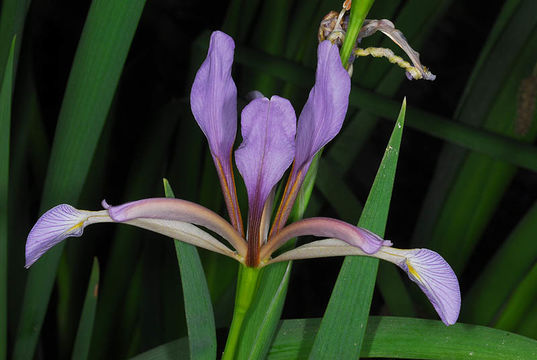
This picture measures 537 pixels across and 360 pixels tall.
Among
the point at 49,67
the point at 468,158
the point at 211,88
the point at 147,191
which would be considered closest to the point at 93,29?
the point at 211,88

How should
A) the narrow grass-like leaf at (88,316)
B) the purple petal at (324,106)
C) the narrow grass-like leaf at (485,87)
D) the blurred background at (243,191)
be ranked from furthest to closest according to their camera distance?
the narrow grass-like leaf at (485,87), the blurred background at (243,191), the narrow grass-like leaf at (88,316), the purple petal at (324,106)

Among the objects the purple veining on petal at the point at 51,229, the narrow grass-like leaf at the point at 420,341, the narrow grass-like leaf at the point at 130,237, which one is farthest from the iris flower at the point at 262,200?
the narrow grass-like leaf at the point at 130,237

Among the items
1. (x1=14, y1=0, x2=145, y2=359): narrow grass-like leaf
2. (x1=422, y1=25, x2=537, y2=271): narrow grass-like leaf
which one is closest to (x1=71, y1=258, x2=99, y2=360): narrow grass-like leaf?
(x1=14, y1=0, x2=145, y2=359): narrow grass-like leaf

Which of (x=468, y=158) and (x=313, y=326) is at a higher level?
(x=468, y=158)

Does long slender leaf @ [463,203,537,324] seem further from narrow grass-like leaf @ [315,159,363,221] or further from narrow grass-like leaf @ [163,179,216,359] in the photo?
narrow grass-like leaf @ [163,179,216,359]

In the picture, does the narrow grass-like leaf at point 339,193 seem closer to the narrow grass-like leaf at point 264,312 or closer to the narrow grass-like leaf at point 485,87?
the narrow grass-like leaf at point 485,87

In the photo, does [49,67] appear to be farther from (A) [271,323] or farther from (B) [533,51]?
(A) [271,323]
